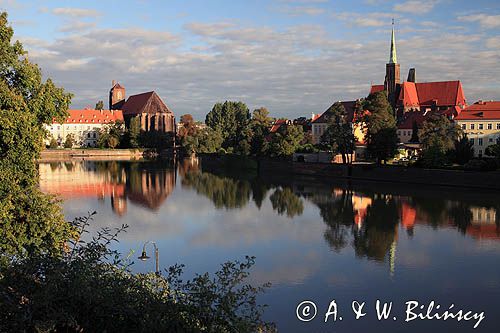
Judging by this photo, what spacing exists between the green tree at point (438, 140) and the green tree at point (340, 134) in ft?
20.3

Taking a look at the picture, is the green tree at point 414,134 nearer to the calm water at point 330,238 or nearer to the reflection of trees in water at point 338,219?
the calm water at point 330,238

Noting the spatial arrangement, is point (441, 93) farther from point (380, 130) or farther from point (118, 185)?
point (118, 185)

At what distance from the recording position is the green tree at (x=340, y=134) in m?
47.1

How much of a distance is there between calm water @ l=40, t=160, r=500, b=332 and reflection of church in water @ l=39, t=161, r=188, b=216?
15 centimetres

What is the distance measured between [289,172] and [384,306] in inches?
1580

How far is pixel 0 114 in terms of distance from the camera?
10.9 m

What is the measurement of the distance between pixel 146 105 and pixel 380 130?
209 ft

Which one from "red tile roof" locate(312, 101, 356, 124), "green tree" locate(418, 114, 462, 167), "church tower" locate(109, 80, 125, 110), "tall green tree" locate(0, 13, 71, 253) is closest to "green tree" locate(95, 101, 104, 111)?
"church tower" locate(109, 80, 125, 110)

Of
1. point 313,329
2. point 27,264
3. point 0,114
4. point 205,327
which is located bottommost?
point 313,329

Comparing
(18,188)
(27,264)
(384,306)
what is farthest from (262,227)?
(27,264)

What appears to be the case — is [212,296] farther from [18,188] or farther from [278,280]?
[278,280]

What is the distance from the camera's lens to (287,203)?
33688 mm

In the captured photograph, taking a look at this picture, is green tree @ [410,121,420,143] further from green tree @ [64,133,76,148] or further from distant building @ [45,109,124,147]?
green tree @ [64,133,76,148]

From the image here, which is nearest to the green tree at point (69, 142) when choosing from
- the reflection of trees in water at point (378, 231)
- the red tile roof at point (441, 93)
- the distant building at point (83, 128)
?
the distant building at point (83, 128)
